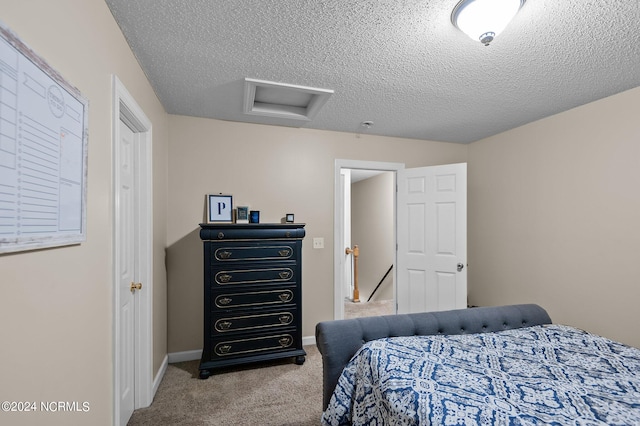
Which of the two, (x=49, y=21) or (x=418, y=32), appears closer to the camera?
(x=49, y=21)

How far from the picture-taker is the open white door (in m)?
3.35

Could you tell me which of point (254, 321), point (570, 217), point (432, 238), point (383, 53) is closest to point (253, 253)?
point (254, 321)

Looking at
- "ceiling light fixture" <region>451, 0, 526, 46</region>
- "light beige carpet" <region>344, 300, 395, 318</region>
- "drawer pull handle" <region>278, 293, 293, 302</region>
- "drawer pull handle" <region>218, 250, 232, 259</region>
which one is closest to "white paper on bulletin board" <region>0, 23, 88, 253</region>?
"drawer pull handle" <region>218, 250, 232, 259</region>

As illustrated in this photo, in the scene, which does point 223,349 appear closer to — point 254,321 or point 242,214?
point 254,321

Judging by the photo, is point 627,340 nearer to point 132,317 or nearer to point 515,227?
point 515,227

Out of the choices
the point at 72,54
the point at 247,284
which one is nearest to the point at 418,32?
the point at 72,54

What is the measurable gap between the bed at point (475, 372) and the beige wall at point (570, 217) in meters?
0.86

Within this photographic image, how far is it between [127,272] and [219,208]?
1.19 metres

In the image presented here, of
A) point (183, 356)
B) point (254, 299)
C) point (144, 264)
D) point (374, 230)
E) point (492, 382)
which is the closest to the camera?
point (492, 382)

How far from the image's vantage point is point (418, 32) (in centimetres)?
168

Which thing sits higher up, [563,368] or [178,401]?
[563,368]

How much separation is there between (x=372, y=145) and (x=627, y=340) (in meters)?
2.94

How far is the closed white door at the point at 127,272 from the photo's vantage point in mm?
1953

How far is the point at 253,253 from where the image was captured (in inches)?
107
